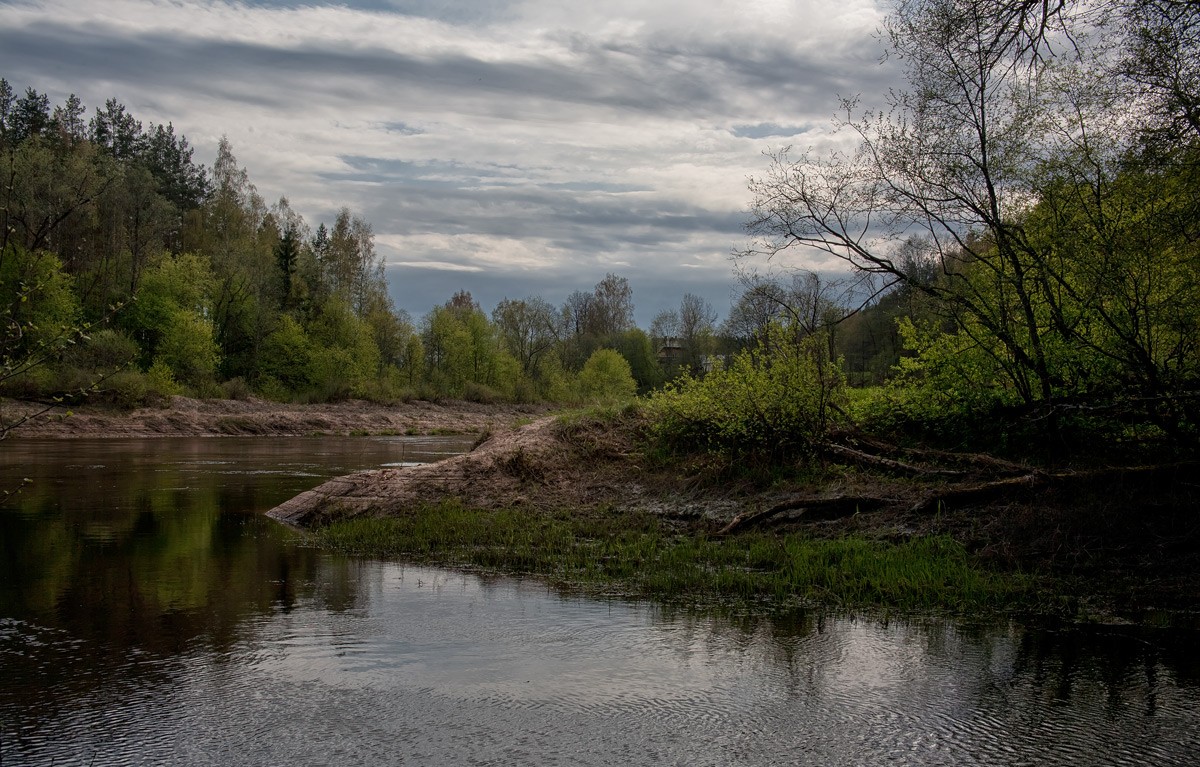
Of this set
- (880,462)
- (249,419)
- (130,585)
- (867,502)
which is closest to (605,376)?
(249,419)

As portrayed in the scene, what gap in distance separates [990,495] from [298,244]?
89.9m

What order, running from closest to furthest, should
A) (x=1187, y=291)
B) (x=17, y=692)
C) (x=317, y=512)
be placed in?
(x=17, y=692), (x=1187, y=291), (x=317, y=512)

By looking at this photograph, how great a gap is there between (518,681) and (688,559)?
17.3 feet

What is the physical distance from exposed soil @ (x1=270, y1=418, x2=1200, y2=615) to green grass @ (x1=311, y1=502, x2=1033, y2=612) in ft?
2.15

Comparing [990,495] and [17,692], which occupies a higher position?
[990,495]

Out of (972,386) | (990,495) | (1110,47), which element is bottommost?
(990,495)

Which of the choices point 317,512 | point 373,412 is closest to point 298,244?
point 373,412

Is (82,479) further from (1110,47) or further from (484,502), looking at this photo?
(1110,47)

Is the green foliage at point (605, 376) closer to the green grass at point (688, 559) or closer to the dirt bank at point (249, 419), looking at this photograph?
the dirt bank at point (249, 419)

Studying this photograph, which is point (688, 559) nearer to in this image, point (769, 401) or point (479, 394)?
point (769, 401)

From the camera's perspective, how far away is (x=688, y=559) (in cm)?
1254

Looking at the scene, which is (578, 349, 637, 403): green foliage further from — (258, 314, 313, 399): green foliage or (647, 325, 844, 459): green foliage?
(647, 325, 844, 459): green foliage

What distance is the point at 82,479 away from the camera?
82.5 ft

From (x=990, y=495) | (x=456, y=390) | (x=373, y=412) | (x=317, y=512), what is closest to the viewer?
(x=990, y=495)
